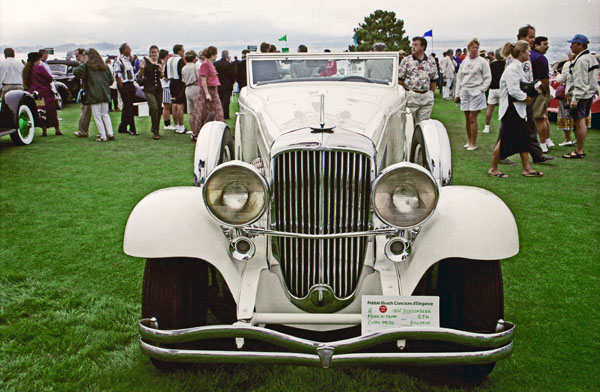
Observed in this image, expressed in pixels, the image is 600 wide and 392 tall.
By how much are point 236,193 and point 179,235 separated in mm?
336

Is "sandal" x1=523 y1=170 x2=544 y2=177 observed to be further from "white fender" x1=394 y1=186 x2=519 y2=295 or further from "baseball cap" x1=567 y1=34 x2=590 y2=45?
"white fender" x1=394 y1=186 x2=519 y2=295

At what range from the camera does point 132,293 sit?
11.7 ft

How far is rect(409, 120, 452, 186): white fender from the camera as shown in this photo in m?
3.07

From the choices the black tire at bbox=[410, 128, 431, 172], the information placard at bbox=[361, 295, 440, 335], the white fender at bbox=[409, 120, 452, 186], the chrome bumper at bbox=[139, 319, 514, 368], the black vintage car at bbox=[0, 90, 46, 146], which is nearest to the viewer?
the chrome bumper at bbox=[139, 319, 514, 368]

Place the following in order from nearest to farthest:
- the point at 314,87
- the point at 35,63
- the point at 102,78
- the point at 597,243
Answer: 1. the point at 314,87
2. the point at 597,243
3. the point at 102,78
4. the point at 35,63

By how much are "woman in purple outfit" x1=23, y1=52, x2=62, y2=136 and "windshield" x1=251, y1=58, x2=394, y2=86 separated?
806cm

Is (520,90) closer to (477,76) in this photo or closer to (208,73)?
(477,76)

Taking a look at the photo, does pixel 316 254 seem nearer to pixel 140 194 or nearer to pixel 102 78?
pixel 140 194

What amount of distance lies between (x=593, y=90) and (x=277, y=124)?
634cm

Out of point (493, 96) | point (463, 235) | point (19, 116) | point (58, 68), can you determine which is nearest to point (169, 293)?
point (463, 235)

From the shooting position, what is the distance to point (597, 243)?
173 inches

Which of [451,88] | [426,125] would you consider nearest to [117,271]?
[426,125]

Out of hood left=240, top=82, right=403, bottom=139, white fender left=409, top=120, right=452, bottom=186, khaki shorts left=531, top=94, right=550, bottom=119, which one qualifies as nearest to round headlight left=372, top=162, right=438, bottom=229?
hood left=240, top=82, right=403, bottom=139

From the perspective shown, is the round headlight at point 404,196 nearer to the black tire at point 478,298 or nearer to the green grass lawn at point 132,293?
the black tire at point 478,298
